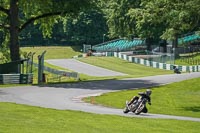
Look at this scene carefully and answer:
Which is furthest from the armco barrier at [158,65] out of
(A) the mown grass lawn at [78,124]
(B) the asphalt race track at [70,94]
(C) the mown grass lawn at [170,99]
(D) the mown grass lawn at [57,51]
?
(A) the mown grass lawn at [78,124]

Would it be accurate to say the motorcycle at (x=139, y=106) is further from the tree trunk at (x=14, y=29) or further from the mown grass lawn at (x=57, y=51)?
the mown grass lawn at (x=57, y=51)

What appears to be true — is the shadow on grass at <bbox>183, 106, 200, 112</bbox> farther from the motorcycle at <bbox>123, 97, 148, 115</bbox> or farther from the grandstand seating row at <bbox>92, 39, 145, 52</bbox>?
the grandstand seating row at <bbox>92, 39, 145, 52</bbox>

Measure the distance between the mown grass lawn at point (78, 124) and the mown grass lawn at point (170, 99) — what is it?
4947mm

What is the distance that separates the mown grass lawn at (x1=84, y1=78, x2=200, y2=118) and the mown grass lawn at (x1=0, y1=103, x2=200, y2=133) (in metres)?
4.95

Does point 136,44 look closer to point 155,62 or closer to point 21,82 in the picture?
point 155,62

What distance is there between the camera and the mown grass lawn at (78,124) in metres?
15.5

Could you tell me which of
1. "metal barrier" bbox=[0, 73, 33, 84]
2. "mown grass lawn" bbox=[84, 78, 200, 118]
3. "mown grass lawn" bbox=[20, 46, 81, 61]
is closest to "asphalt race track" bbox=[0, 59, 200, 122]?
"mown grass lawn" bbox=[84, 78, 200, 118]

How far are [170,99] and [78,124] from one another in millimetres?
15706

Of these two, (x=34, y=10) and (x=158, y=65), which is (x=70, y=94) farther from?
(x=158, y=65)

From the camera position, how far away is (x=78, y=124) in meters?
17.7

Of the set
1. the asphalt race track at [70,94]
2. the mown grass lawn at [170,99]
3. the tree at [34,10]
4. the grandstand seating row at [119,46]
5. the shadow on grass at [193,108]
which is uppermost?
the tree at [34,10]

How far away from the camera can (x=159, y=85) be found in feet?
133

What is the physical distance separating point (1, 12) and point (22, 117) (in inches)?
1273

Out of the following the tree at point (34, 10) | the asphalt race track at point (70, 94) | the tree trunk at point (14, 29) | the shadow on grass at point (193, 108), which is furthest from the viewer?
the tree trunk at point (14, 29)
